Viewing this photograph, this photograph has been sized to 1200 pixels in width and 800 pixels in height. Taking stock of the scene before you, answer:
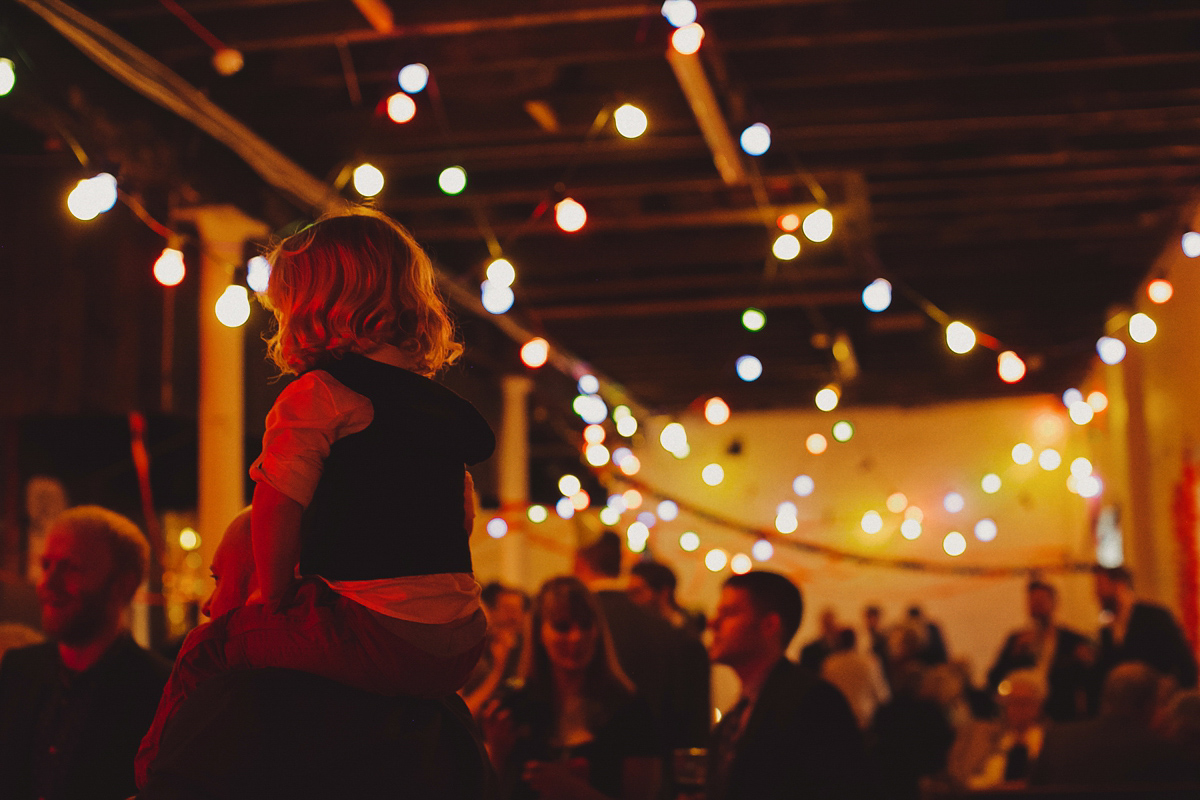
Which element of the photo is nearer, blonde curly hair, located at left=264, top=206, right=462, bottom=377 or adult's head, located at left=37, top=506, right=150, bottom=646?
blonde curly hair, located at left=264, top=206, right=462, bottom=377

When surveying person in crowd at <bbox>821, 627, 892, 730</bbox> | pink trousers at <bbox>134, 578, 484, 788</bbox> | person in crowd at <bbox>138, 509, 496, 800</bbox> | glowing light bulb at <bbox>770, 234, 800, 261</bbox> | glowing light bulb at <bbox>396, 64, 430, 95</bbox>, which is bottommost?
person in crowd at <bbox>821, 627, 892, 730</bbox>

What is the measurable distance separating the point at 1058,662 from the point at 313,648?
6.07 meters

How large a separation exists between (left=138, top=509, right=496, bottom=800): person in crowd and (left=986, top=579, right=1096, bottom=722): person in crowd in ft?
19.0

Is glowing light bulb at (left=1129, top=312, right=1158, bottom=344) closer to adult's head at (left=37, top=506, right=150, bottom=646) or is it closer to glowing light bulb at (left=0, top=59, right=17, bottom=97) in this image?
adult's head at (left=37, top=506, right=150, bottom=646)

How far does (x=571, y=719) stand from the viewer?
320 cm

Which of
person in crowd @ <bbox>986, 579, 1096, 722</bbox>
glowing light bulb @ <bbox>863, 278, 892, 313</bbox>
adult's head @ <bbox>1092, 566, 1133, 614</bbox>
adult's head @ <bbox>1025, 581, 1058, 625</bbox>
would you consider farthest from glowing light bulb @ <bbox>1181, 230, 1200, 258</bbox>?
adult's head @ <bbox>1025, 581, 1058, 625</bbox>

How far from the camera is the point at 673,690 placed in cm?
430

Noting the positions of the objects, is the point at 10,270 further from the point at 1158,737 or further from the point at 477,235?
the point at 1158,737

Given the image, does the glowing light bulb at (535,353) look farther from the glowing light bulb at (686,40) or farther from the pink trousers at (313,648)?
the pink trousers at (313,648)

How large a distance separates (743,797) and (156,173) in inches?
132

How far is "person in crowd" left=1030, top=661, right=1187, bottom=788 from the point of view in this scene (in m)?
3.95

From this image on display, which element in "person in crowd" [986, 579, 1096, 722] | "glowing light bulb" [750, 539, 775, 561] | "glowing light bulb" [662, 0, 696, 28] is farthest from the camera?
"glowing light bulb" [750, 539, 775, 561]

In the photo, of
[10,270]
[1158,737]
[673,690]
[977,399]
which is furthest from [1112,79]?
[977,399]

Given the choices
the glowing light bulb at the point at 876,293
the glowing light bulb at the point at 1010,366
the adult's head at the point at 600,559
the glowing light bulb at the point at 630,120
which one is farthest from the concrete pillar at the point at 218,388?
the glowing light bulb at the point at 1010,366
